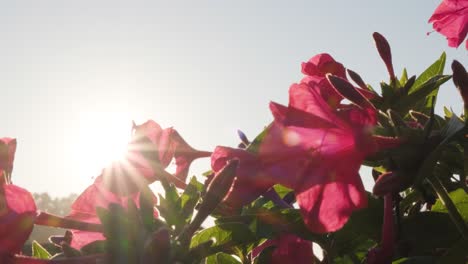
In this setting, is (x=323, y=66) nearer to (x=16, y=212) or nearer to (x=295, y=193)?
(x=295, y=193)

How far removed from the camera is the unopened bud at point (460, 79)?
1512mm

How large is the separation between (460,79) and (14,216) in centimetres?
122

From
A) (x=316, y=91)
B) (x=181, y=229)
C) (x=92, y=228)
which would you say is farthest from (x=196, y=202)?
(x=316, y=91)

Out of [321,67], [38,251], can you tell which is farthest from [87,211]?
[321,67]

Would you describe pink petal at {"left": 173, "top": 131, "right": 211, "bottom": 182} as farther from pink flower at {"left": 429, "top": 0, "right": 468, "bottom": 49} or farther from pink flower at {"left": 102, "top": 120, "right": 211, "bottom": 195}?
pink flower at {"left": 429, "top": 0, "right": 468, "bottom": 49}

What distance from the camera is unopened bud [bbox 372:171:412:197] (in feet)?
4.13

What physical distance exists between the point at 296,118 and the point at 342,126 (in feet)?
0.40

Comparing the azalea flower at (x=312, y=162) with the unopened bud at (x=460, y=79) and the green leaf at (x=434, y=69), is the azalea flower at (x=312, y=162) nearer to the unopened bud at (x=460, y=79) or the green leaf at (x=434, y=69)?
the unopened bud at (x=460, y=79)

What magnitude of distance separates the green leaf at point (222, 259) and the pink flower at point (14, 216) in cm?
68

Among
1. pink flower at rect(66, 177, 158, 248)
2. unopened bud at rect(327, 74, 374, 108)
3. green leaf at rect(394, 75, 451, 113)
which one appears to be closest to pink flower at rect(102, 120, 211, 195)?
pink flower at rect(66, 177, 158, 248)

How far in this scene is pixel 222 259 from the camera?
197cm

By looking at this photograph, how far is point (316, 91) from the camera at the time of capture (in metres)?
1.50

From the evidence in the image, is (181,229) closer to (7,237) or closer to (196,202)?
(196,202)

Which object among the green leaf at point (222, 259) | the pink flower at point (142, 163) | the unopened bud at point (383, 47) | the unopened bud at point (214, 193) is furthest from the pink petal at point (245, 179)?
the unopened bud at point (383, 47)
